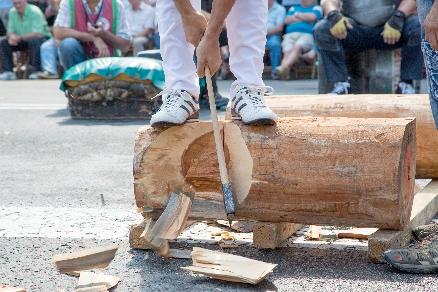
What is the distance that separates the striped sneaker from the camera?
10.2 feet

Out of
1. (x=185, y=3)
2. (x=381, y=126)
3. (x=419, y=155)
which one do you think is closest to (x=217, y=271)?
(x=381, y=126)

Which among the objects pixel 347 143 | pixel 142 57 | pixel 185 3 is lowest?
pixel 142 57

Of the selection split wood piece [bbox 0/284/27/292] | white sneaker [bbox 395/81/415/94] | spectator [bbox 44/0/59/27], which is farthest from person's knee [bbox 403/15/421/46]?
spectator [bbox 44/0/59/27]

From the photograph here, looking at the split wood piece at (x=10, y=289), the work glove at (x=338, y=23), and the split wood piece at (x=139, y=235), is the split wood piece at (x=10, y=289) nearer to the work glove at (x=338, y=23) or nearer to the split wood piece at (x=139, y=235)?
the split wood piece at (x=139, y=235)

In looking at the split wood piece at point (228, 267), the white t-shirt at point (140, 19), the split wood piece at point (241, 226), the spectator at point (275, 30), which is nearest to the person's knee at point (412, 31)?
the split wood piece at point (241, 226)

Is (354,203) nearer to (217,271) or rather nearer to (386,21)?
(217,271)

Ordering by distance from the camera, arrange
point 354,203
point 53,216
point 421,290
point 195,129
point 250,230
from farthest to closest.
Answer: point 53,216 < point 250,230 < point 195,129 < point 354,203 < point 421,290

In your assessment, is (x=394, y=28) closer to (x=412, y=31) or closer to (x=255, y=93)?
(x=412, y=31)

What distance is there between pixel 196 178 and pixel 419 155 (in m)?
1.26

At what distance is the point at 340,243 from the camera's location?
3557 millimetres

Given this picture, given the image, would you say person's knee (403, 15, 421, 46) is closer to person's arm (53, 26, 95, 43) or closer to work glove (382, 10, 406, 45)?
work glove (382, 10, 406, 45)

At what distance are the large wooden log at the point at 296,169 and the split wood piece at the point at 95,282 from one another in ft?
1.61

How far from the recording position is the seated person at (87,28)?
9133 mm

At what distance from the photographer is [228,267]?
121 inches
